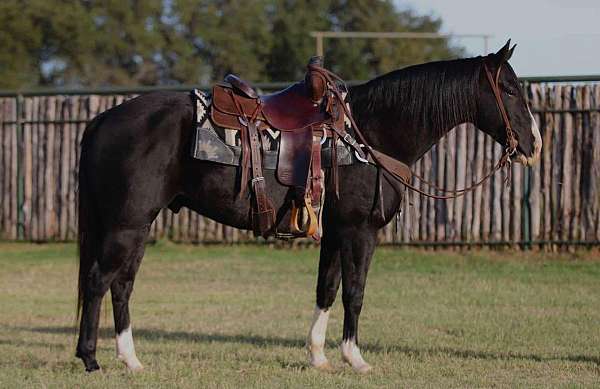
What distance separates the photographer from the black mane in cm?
725

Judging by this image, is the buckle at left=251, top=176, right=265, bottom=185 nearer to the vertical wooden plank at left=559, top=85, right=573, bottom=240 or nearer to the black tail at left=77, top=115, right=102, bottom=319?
the black tail at left=77, top=115, right=102, bottom=319

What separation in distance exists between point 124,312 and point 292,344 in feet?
6.03

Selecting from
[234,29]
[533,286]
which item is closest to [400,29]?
[234,29]

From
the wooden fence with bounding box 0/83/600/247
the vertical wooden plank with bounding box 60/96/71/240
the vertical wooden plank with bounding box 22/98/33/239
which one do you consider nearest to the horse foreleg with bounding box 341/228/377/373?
the wooden fence with bounding box 0/83/600/247

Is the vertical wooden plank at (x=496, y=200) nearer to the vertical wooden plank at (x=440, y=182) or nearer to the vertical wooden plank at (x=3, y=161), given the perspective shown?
the vertical wooden plank at (x=440, y=182)

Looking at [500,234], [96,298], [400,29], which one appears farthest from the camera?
[400,29]

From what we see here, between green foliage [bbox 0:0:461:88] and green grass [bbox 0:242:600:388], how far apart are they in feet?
53.2

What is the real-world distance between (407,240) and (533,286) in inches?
116

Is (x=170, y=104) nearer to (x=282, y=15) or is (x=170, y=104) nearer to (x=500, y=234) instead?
(x=500, y=234)

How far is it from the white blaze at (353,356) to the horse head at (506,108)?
185cm

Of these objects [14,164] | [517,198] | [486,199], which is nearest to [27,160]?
[14,164]

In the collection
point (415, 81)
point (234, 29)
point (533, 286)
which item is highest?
point (234, 29)

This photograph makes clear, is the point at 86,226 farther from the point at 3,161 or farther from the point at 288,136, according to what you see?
the point at 3,161

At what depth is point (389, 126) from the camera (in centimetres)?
728
